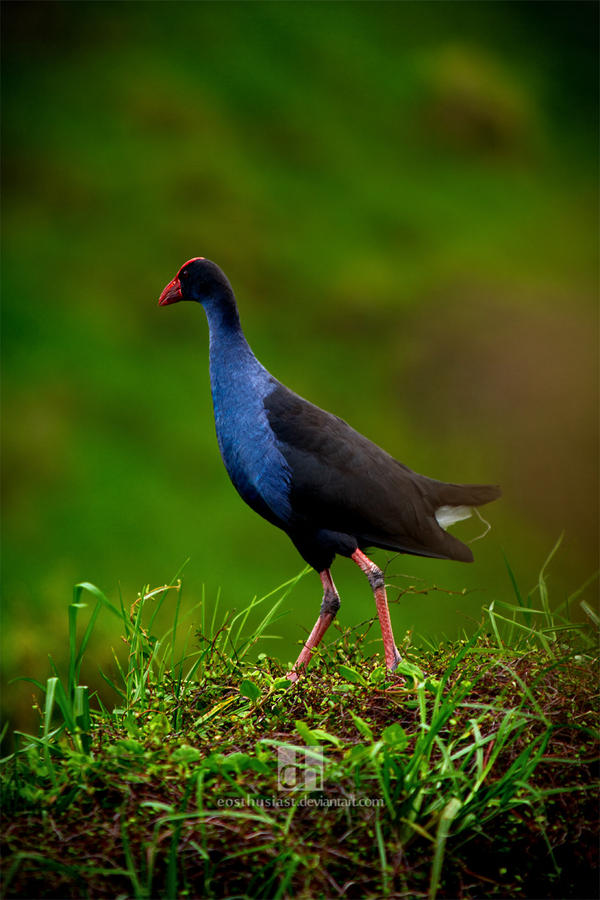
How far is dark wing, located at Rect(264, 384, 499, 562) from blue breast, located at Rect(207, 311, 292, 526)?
4 centimetres

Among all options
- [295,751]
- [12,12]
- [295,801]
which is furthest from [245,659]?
[12,12]

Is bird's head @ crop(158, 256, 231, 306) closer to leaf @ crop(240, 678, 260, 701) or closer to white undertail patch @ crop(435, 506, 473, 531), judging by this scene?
white undertail patch @ crop(435, 506, 473, 531)

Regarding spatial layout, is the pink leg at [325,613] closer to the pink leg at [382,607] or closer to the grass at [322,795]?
the pink leg at [382,607]

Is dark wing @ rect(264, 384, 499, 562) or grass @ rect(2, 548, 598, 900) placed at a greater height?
dark wing @ rect(264, 384, 499, 562)

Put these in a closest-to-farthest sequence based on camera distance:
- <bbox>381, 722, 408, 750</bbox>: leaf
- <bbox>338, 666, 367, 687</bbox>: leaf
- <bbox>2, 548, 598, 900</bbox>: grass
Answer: <bbox>2, 548, 598, 900</bbox>: grass → <bbox>381, 722, 408, 750</bbox>: leaf → <bbox>338, 666, 367, 687</bbox>: leaf

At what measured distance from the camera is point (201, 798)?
100.0 inches

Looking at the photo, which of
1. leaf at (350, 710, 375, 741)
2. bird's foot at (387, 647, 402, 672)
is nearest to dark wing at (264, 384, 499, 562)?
bird's foot at (387, 647, 402, 672)

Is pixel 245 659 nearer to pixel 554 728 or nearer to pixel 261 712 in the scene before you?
pixel 261 712

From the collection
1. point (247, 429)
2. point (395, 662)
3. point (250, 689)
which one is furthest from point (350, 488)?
point (250, 689)

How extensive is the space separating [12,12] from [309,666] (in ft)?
24.7

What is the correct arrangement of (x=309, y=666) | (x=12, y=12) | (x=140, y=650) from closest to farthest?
(x=140, y=650) → (x=309, y=666) → (x=12, y=12)

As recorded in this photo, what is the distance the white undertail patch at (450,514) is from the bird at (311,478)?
42 millimetres

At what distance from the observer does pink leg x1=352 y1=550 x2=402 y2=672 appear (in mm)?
3592

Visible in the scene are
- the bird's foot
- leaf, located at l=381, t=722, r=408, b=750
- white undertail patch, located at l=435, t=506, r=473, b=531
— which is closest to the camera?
leaf, located at l=381, t=722, r=408, b=750
